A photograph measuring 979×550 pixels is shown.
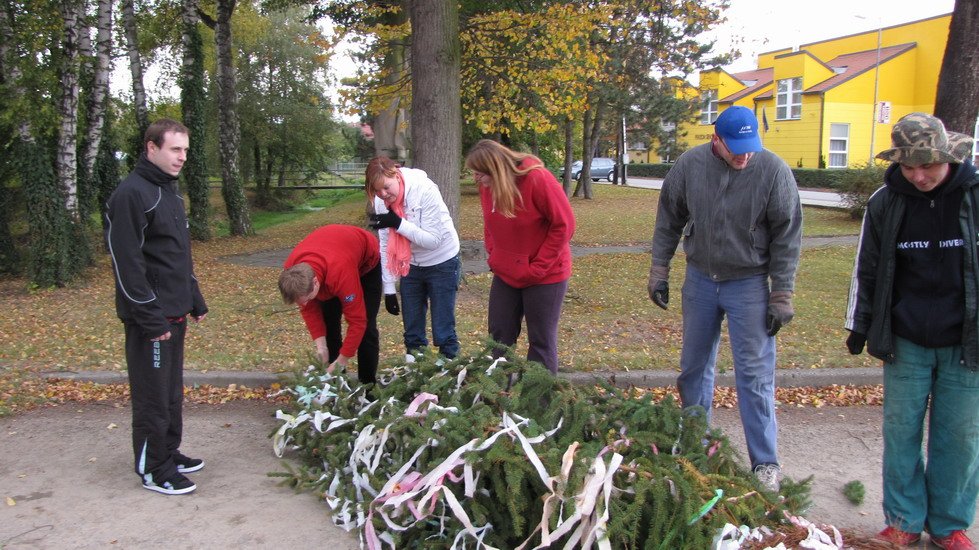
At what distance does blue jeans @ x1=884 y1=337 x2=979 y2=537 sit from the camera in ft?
11.2

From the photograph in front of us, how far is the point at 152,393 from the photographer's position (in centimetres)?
402

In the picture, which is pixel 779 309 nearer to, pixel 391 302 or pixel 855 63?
pixel 391 302

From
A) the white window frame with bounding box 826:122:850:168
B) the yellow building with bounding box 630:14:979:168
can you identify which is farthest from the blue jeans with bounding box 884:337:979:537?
A: the white window frame with bounding box 826:122:850:168

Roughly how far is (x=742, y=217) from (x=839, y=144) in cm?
4043

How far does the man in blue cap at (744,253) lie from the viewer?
151 inches

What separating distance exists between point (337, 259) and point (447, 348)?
3.59ft

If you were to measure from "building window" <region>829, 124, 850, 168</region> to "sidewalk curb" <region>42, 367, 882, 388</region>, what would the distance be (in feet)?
123

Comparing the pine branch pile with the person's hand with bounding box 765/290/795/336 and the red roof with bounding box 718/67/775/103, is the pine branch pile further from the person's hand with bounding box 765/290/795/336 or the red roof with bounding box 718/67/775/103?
the red roof with bounding box 718/67/775/103

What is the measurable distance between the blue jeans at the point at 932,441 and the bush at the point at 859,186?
1672 centimetres

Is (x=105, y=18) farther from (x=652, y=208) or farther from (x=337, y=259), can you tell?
(x=652, y=208)

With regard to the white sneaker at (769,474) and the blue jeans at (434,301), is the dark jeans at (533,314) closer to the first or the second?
the blue jeans at (434,301)

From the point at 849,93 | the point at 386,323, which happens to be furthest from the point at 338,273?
the point at 849,93

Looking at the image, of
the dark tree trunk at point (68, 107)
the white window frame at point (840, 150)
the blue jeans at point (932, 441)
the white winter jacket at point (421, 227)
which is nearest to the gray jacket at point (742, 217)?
the blue jeans at point (932, 441)

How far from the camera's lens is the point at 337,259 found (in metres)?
4.64
